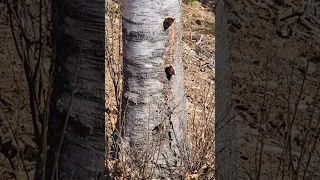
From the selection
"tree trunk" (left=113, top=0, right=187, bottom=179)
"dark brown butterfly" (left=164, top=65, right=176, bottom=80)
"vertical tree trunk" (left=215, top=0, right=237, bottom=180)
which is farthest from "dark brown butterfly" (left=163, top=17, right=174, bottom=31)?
"vertical tree trunk" (left=215, top=0, right=237, bottom=180)

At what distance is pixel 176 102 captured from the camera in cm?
383

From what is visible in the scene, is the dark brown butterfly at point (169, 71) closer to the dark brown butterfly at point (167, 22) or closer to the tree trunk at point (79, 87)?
the dark brown butterfly at point (167, 22)

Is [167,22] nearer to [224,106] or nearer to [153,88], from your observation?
[153,88]

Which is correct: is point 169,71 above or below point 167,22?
below

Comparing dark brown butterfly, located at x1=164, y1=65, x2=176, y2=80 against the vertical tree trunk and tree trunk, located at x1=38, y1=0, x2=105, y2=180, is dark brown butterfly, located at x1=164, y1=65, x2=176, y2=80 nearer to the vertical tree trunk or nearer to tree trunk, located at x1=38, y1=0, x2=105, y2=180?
the vertical tree trunk

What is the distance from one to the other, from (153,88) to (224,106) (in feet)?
4.67

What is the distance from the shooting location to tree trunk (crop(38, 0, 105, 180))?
2.23 metres

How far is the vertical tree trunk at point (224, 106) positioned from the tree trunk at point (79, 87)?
40 cm

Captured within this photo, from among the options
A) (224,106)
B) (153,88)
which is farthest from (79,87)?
(153,88)

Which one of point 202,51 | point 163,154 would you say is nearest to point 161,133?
point 163,154

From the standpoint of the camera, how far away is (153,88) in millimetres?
3713

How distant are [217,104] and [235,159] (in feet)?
0.68

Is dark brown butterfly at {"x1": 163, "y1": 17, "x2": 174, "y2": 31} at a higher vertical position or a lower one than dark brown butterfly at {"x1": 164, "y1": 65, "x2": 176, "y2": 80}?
higher

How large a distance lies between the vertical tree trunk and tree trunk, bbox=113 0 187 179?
1.32 meters
